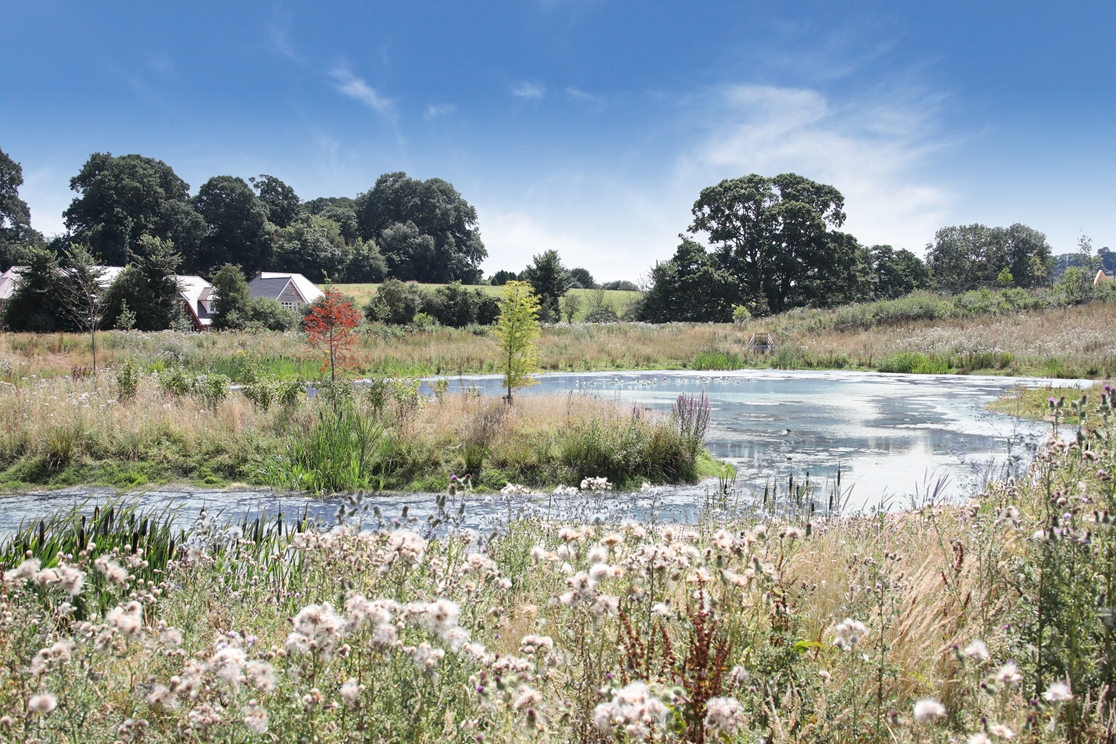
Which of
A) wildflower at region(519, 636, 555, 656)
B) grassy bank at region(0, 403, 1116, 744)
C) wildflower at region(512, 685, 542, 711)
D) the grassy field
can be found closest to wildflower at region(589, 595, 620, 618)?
grassy bank at region(0, 403, 1116, 744)

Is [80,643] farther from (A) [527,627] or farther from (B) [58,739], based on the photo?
(A) [527,627]

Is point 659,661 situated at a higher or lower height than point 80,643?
lower

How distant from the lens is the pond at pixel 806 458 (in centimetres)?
634

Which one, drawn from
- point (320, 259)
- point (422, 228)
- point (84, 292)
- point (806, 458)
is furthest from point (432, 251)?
point (806, 458)

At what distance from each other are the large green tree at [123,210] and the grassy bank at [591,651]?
209ft

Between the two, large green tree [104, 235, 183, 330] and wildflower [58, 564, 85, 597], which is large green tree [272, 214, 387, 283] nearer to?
large green tree [104, 235, 183, 330]

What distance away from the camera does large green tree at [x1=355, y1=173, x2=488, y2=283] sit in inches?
2650

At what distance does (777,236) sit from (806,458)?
41.4 metres

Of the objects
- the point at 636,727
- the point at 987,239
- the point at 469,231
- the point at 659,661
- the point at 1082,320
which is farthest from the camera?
the point at 469,231

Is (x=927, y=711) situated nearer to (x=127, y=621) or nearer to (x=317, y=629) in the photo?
(x=317, y=629)

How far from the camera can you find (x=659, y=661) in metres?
2.22

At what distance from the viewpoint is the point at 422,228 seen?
72.9m

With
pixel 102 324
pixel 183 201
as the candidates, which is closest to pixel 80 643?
pixel 102 324

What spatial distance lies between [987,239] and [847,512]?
69499mm
